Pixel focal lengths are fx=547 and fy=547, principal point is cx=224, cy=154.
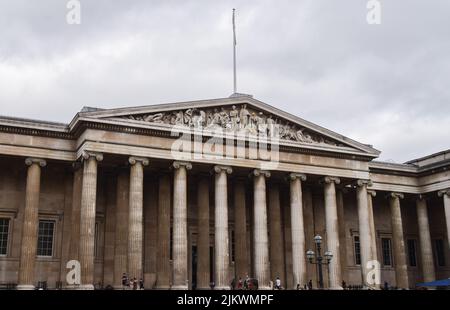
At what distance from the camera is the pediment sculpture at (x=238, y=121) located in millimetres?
36562

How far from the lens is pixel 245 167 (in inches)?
1501

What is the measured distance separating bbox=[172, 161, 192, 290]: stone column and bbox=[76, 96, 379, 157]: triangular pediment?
3071mm

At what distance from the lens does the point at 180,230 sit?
115 feet

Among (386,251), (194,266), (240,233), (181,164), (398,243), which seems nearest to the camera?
(181,164)

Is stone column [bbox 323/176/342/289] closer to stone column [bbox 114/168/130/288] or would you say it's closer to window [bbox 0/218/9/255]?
stone column [bbox 114/168/130/288]

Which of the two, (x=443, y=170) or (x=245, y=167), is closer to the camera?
(x=245, y=167)

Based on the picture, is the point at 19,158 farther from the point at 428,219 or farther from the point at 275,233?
the point at 428,219

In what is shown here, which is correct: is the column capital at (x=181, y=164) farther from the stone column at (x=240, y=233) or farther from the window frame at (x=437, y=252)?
the window frame at (x=437, y=252)

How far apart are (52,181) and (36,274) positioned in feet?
20.7

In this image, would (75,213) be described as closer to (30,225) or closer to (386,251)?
(30,225)

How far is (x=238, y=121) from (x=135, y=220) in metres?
10.2

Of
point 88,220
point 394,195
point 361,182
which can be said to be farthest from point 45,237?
point 394,195

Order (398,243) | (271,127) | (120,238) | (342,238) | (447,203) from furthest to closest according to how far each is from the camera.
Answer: (447,203)
(398,243)
(342,238)
(271,127)
(120,238)

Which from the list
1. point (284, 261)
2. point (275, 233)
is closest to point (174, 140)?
point (275, 233)
